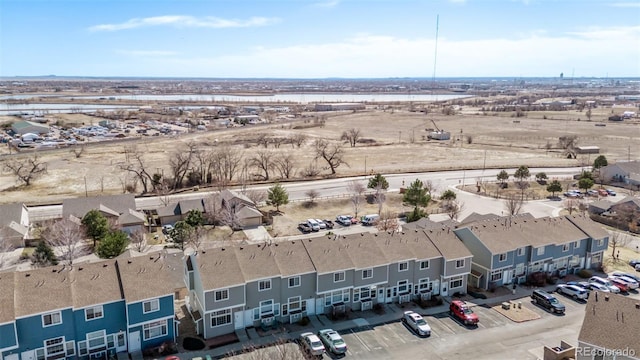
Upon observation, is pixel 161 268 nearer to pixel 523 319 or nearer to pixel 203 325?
pixel 203 325

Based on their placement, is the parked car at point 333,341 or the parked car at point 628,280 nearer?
the parked car at point 333,341

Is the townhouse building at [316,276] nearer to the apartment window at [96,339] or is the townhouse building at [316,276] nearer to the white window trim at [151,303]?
the white window trim at [151,303]

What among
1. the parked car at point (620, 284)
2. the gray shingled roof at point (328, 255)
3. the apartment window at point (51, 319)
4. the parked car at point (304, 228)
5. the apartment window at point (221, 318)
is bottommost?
the parked car at point (304, 228)

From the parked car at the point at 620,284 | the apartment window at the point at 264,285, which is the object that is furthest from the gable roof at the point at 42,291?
the parked car at the point at 620,284

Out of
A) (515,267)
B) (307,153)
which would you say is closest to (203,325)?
(515,267)

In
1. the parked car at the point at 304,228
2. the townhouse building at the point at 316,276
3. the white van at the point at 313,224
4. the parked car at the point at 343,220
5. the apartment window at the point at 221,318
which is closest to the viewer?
the apartment window at the point at 221,318

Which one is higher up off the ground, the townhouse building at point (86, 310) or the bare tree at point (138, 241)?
the townhouse building at point (86, 310)
